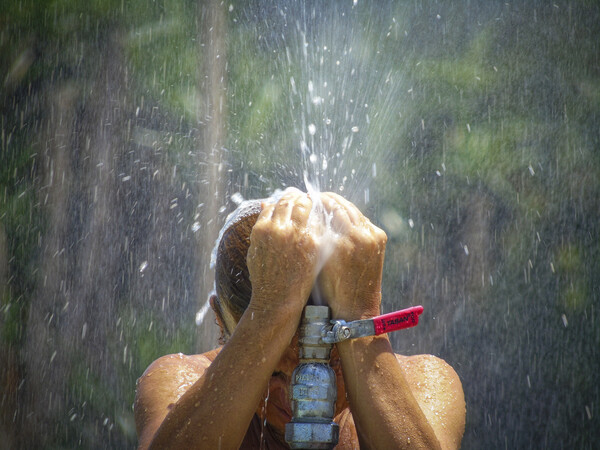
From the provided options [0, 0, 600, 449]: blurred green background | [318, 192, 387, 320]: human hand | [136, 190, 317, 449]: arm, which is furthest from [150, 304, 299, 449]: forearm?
[0, 0, 600, 449]: blurred green background

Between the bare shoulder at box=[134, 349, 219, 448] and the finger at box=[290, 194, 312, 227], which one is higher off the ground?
the finger at box=[290, 194, 312, 227]

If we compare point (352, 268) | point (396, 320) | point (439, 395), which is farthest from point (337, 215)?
point (439, 395)

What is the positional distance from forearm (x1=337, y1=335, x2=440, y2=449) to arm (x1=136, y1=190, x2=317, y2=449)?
0.59 ft

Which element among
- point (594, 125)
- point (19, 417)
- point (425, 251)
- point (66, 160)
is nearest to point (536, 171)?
point (594, 125)

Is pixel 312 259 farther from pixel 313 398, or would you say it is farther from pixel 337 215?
pixel 313 398

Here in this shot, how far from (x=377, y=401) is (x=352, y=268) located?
340mm

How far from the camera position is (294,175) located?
5.14 m

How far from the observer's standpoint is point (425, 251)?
475 centimetres

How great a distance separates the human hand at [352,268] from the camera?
1.56 metres

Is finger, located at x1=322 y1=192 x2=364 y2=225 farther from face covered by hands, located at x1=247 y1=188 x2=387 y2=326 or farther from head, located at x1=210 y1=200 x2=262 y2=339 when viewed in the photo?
head, located at x1=210 y1=200 x2=262 y2=339

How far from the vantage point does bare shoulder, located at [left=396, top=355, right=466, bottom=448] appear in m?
1.83

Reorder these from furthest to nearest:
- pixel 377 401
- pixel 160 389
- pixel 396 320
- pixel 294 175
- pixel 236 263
Result: pixel 294 175, pixel 160 389, pixel 236 263, pixel 377 401, pixel 396 320

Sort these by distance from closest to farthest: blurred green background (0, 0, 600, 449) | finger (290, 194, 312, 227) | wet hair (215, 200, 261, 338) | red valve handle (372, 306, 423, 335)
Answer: red valve handle (372, 306, 423, 335) < finger (290, 194, 312, 227) < wet hair (215, 200, 261, 338) < blurred green background (0, 0, 600, 449)

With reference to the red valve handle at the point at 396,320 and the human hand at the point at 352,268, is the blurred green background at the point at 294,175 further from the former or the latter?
the red valve handle at the point at 396,320
